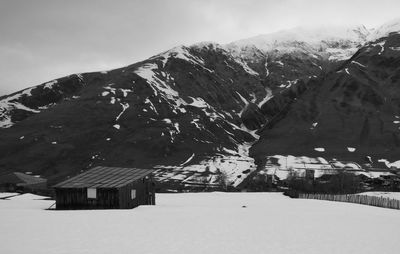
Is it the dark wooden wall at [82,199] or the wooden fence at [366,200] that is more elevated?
the dark wooden wall at [82,199]

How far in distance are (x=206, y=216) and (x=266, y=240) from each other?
1615 centimetres

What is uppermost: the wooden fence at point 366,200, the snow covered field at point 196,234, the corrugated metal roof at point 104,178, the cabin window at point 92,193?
the corrugated metal roof at point 104,178

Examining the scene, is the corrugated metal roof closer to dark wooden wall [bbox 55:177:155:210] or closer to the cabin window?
the cabin window

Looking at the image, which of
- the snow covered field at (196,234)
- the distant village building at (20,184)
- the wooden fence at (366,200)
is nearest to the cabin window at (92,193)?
the snow covered field at (196,234)

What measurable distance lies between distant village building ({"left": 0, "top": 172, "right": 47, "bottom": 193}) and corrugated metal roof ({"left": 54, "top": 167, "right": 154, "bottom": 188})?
28759 mm

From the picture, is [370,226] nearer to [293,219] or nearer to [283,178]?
[293,219]

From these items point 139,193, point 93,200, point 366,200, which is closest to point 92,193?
point 93,200

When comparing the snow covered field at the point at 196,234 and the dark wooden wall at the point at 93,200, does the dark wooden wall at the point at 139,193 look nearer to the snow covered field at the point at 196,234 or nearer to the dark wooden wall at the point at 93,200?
the dark wooden wall at the point at 93,200

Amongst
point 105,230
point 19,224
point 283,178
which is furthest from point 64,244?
point 283,178

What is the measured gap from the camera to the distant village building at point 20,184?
281ft

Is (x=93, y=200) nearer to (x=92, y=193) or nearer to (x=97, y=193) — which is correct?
(x=92, y=193)

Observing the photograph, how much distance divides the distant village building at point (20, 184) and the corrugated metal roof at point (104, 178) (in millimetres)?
28759

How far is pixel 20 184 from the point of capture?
8575cm

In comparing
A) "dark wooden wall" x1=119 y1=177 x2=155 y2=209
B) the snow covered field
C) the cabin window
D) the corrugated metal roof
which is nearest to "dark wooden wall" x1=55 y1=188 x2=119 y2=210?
the cabin window
